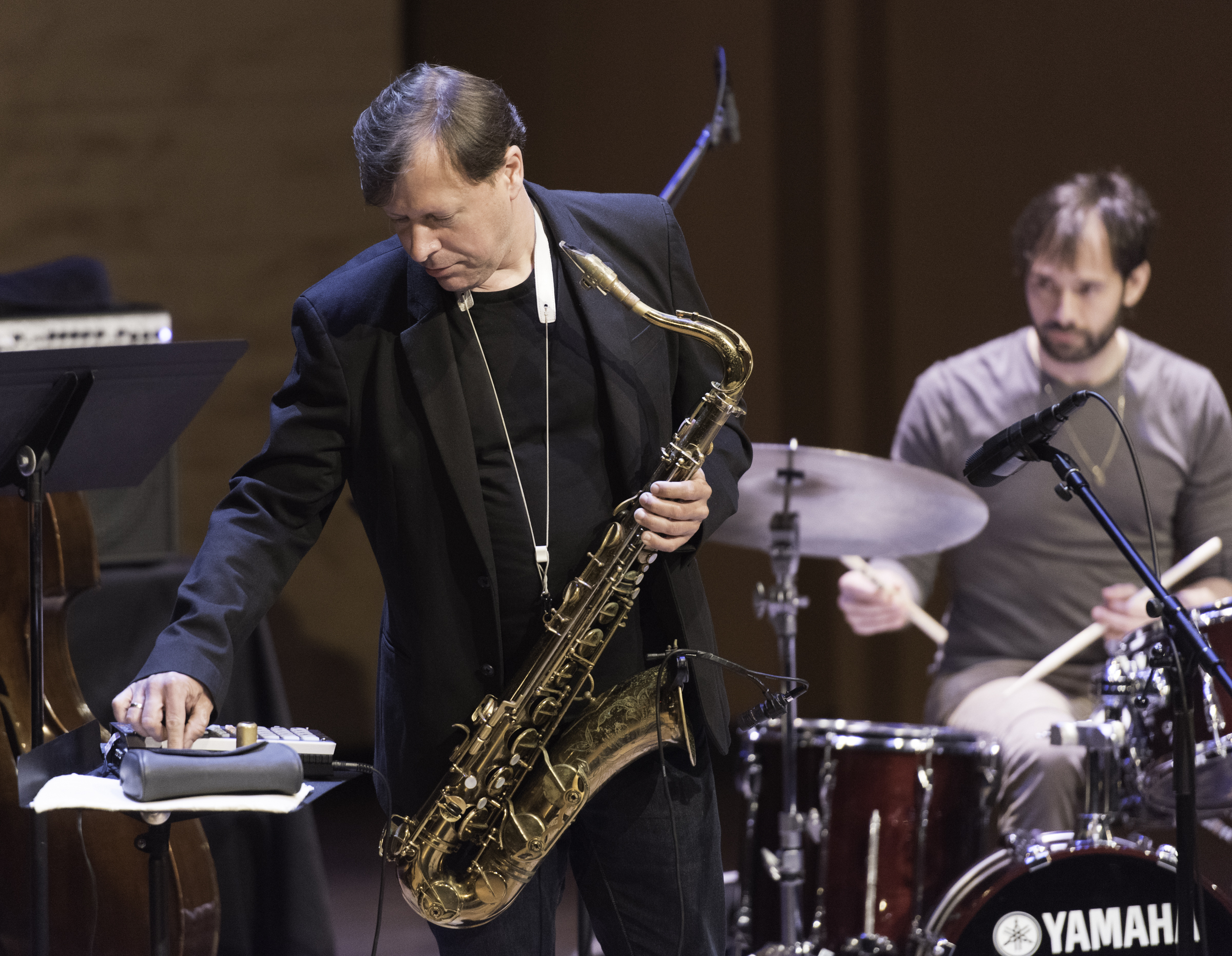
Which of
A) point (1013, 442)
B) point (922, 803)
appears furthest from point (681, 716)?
point (922, 803)

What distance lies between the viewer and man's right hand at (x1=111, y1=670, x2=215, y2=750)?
5.74ft

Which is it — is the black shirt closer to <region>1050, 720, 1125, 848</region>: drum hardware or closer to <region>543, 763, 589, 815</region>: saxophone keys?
<region>543, 763, 589, 815</region>: saxophone keys

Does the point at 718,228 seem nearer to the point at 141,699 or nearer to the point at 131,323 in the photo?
the point at 131,323

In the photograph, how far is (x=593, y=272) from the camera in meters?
2.03

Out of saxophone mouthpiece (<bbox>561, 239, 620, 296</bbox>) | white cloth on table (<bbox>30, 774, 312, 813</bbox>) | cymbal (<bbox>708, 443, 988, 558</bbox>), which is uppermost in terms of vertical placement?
saxophone mouthpiece (<bbox>561, 239, 620, 296</bbox>)

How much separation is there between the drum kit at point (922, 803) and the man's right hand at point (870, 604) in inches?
2.2

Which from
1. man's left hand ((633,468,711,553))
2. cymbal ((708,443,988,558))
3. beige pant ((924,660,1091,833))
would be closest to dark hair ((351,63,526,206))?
man's left hand ((633,468,711,553))

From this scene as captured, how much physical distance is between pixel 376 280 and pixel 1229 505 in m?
2.46

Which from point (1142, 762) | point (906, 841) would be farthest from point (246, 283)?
point (1142, 762)

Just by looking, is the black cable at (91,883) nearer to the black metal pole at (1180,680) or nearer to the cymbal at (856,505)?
the cymbal at (856,505)

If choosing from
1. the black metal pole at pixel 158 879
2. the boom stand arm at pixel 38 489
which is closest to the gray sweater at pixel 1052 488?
the boom stand arm at pixel 38 489

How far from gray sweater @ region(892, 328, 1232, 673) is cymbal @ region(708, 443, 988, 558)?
494mm

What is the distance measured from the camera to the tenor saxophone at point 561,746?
6.70ft


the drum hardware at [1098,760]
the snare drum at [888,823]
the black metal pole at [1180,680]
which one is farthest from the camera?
the snare drum at [888,823]
